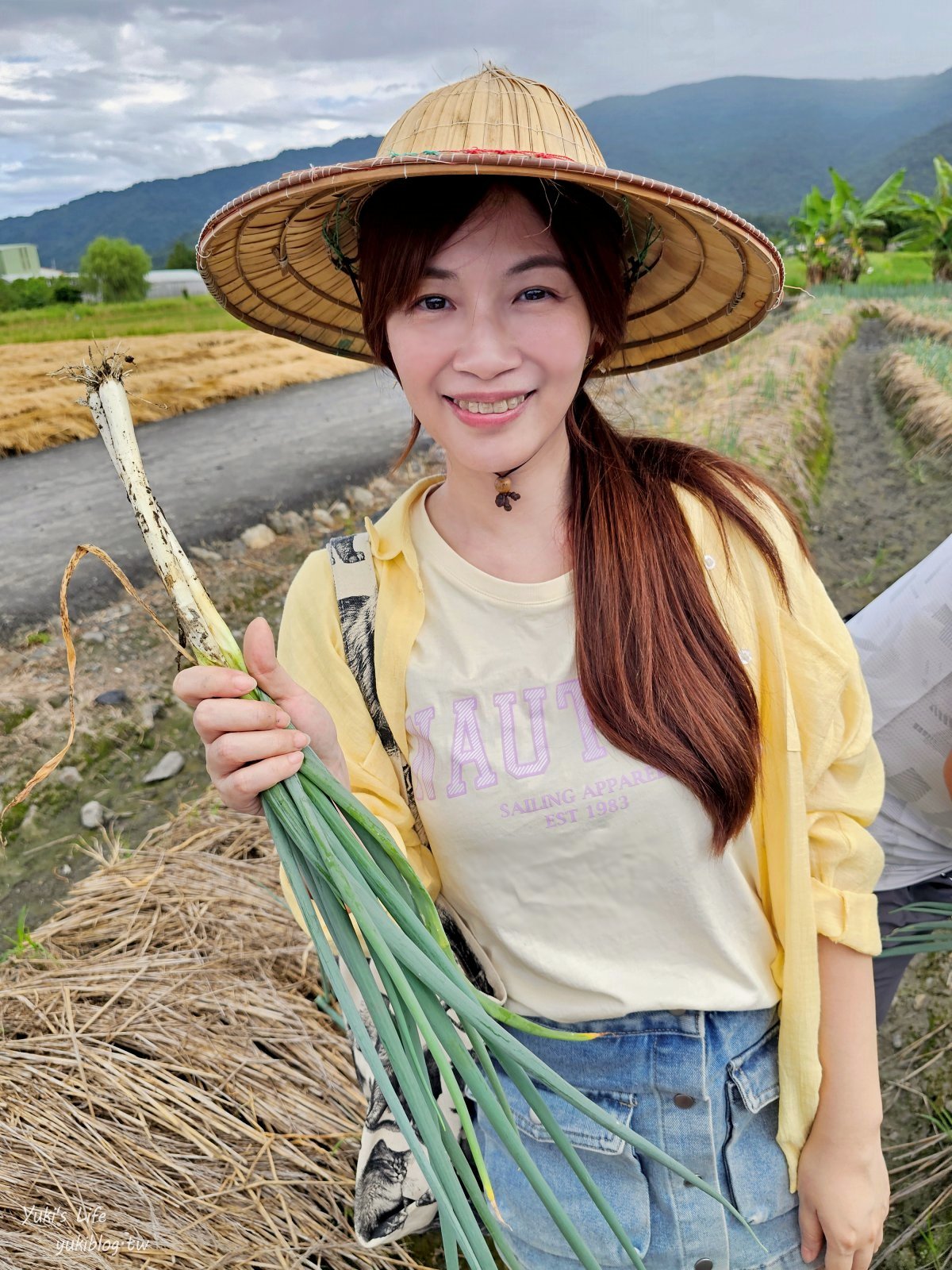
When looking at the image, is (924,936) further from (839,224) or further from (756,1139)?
(839,224)

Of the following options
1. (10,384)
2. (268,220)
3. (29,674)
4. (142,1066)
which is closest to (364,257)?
(268,220)

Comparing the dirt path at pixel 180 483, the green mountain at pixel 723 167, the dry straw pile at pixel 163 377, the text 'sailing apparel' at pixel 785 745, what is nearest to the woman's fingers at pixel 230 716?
the text 'sailing apparel' at pixel 785 745

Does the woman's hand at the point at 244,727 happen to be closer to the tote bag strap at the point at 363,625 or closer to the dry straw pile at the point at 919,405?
the tote bag strap at the point at 363,625

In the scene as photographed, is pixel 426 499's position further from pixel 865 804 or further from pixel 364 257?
pixel 865 804

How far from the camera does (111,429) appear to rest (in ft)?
2.38

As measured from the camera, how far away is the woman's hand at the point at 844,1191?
3.09 feet

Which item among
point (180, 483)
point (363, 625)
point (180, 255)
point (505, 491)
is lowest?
point (180, 483)

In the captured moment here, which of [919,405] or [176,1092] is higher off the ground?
[919,405]

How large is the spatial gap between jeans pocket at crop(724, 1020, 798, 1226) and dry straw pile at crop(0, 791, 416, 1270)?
0.75 m

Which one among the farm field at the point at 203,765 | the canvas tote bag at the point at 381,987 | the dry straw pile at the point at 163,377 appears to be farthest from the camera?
the dry straw pile at the point at 163,377

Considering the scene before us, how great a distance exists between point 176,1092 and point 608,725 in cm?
122

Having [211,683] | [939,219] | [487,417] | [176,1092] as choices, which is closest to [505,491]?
[487,417]

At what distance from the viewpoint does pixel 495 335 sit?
880mm

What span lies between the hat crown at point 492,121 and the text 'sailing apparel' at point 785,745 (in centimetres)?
42
